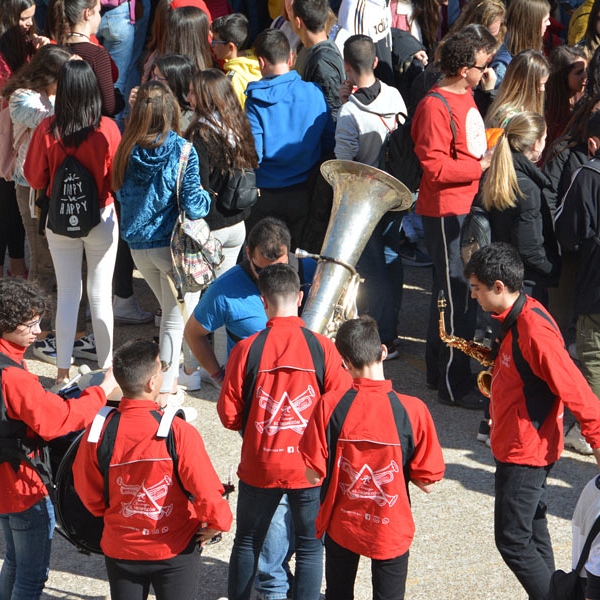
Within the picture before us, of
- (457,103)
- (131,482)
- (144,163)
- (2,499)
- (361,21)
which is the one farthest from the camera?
(361,21)

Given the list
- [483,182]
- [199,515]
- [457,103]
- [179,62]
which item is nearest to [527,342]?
[199,515]

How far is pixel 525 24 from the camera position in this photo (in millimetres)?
7223

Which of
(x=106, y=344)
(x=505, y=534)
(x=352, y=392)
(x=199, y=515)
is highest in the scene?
(x=352, y=392)

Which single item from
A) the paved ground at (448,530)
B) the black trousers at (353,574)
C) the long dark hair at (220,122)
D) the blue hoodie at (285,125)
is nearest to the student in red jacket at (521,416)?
the paved ground at (448,530)

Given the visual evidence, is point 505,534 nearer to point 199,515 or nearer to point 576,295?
point 199,515

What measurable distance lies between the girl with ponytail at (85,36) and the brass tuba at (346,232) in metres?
1.77

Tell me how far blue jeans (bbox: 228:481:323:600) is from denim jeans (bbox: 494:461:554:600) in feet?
2.44

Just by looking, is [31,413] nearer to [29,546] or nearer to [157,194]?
[29,546]

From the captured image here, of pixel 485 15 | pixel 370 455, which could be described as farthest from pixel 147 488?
pixel 485 15

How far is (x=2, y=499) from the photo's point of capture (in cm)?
388

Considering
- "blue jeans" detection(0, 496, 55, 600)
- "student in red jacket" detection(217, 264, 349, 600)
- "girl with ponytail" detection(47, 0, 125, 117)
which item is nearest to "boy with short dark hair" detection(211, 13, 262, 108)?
"girl with ponytail" detection(47, 0, 125, 117)

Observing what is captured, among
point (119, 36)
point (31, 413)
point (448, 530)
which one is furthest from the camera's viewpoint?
point (119, 36)

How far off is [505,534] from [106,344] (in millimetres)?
3001

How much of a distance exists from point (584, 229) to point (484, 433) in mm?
1271
